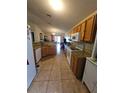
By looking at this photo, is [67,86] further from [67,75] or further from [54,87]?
[67,75]

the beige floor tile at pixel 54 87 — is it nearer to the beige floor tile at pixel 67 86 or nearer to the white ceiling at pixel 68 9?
the beige floor tile at pixel 67 86

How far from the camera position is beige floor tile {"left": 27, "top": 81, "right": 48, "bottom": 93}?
2704 mm

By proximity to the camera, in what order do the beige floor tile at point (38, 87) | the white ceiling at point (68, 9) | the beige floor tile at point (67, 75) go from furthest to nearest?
the beige floor tile at point (67, 75), the white ceiling at point (68, 9), the beige floor tile at point (38, 87)

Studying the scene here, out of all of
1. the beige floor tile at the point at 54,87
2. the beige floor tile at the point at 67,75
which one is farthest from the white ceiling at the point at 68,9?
the beige floor tile at the point at 54,87

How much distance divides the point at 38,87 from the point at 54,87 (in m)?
0.42

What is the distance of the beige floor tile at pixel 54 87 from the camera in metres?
2.72

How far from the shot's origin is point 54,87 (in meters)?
2.92

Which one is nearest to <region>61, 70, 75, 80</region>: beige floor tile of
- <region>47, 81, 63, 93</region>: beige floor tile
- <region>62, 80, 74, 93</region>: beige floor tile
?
<region>62, 80, 74, 93</region>: beige floor tile

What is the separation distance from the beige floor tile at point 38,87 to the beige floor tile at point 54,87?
0.11 metres

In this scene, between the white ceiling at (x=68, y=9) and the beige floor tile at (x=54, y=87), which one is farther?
the white ceiling at (x=68, y=9)

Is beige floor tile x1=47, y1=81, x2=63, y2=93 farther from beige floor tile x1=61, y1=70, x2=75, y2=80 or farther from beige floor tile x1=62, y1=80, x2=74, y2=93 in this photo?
beige floor tile x1=61, y1=70, x2=75, y2=80

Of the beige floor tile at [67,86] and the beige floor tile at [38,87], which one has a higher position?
the beige floor tile at [38,87]

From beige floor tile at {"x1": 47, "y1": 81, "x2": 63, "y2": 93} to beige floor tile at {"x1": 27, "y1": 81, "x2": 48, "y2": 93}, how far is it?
115mm
